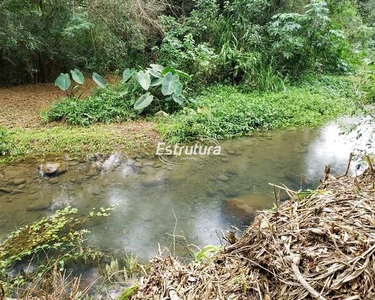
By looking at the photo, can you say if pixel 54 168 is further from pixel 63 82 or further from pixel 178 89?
pixel 178 89

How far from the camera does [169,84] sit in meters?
6.37

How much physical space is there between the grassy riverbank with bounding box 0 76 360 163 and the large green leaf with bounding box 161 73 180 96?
1.55 ft

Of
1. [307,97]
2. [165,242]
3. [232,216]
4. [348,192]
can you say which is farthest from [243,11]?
[348,192]

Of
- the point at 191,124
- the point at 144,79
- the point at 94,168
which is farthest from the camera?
the point at 144,79

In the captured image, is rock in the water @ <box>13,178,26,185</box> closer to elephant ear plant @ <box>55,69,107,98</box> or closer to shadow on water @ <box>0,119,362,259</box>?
shadow on water @ <box>0,119,362,259</box>

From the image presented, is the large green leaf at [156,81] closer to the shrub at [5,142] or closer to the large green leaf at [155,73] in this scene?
the large green leaf at [155,73]

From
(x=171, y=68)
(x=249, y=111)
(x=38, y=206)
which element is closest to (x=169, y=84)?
(x=171, y=68)

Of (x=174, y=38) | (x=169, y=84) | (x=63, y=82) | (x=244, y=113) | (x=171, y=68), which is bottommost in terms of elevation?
(x=244, y=113)

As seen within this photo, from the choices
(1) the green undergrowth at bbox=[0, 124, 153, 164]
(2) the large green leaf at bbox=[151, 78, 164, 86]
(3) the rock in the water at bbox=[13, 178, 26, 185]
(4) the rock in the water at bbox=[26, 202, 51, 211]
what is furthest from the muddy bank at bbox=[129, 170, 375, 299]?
(2) the large green leaf at bbox=[151, 78, 164, 86]

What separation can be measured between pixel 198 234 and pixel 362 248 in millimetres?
2418

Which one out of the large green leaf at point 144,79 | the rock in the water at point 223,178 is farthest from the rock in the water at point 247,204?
the large green leaf at point 144,79

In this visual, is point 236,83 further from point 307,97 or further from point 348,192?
point 348,192

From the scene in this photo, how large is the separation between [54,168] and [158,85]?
109 inches

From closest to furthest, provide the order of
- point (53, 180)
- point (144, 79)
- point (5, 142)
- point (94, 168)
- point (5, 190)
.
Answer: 1. point (5, 190)
2. point (53, 180)
3. point (94, 168)
4. point (5, 142)
5. point (144, 79)
